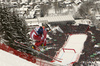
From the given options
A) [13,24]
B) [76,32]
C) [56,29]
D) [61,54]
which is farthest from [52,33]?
[13,24]

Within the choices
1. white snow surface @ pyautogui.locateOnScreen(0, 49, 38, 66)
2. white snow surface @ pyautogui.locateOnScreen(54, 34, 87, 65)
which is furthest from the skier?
white snow surface @ pyautogui.locateOnScreen(0, 49, 38, 66)

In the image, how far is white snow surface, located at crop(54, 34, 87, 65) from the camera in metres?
23.0

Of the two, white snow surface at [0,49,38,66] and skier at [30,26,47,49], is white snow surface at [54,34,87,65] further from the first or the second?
white snow surface at [0,49,38,66]

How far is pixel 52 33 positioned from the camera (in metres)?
35.1

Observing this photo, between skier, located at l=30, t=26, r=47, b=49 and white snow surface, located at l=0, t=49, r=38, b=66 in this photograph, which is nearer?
white snow surface, located at l=0, t=49, r=38, b=66

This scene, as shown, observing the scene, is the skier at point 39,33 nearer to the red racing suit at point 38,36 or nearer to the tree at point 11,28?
the red racing suit at point 38,36

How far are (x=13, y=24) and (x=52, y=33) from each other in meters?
18.5

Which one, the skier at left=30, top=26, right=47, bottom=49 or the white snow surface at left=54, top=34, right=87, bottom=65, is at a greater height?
the skier at left=30, top=26, right=47, bottom=49

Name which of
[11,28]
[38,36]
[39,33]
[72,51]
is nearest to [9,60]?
[11,28]

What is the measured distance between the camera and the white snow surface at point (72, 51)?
23.0m

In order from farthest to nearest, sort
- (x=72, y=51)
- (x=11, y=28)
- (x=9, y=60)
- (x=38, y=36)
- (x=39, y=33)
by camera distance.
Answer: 1. (x=72, y=51)
2. (x=38, y=36)
3. (x=39, y=33)
4. (x=11, y=28)
5. (x=9, y=60)

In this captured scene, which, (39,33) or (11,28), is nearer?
(11,28)

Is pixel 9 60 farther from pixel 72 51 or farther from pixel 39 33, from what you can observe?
pixel 72 51

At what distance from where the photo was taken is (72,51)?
2650 centimetres
